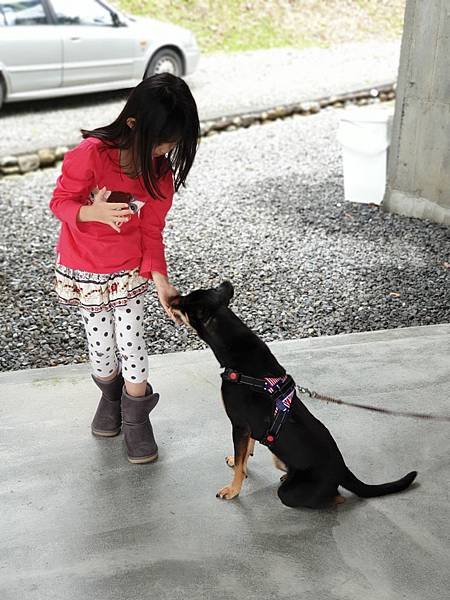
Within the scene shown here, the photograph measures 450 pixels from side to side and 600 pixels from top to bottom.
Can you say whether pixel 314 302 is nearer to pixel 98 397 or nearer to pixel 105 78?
pixel 98 397

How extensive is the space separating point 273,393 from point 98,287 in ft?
2.54

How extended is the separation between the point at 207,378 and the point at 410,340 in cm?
118

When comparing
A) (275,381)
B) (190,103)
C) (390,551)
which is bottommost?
(390,551)

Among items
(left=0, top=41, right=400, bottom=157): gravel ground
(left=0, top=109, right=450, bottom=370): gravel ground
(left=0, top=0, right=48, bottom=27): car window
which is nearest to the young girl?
(left=0, top=109, right=450, bottom=370): gravel ground

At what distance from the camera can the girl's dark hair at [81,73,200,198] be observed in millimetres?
2599

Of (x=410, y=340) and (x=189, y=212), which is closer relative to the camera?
(x=410, y=340)

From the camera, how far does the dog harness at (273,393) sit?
2711mm

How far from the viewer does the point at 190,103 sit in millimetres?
2635

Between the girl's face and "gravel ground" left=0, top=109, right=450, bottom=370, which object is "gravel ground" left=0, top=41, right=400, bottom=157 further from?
the girl's face

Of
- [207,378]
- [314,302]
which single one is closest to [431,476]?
[207,378]

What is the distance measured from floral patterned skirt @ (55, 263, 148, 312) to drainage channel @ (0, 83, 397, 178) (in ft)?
17.5

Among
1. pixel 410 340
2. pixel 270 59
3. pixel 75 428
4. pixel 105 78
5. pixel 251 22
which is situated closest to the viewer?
pixel 75 428

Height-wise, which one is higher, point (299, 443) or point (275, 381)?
point (275, 381)

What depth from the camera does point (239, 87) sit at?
1129 centimetres
